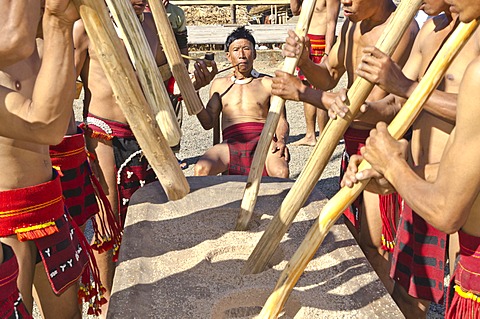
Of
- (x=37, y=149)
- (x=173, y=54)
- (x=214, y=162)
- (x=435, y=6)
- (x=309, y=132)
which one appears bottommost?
(x=309, y=132)

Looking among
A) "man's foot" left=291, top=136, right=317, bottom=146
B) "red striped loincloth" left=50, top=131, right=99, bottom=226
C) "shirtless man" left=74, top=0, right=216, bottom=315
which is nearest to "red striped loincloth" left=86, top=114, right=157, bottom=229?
"shirtless man" left=74, top=0, right=216, bottom=315

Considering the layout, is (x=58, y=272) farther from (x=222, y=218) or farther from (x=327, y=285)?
(x=327, y=285)

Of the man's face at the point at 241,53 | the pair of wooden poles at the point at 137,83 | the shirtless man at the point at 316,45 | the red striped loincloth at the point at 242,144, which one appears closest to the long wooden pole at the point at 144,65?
the pair of wooden poles at the point at 137,83

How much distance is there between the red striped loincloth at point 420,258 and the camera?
2.32 metres

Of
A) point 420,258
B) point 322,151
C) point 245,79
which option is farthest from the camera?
point 245,79

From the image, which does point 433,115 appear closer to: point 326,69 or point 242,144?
point 326,69

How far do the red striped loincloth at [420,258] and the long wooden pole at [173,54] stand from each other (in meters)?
1.03

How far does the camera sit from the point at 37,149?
2.07 metres

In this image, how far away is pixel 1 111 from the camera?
1.56 meters

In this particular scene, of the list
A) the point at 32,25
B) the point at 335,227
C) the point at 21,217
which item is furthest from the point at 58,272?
the point at 335,227

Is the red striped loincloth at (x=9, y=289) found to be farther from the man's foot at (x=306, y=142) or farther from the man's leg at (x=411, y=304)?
the man's foot at (x=306, y=142)

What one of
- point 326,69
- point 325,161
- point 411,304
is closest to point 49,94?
point 325,161

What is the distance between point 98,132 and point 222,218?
891 millimetres

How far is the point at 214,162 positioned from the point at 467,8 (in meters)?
2.27
